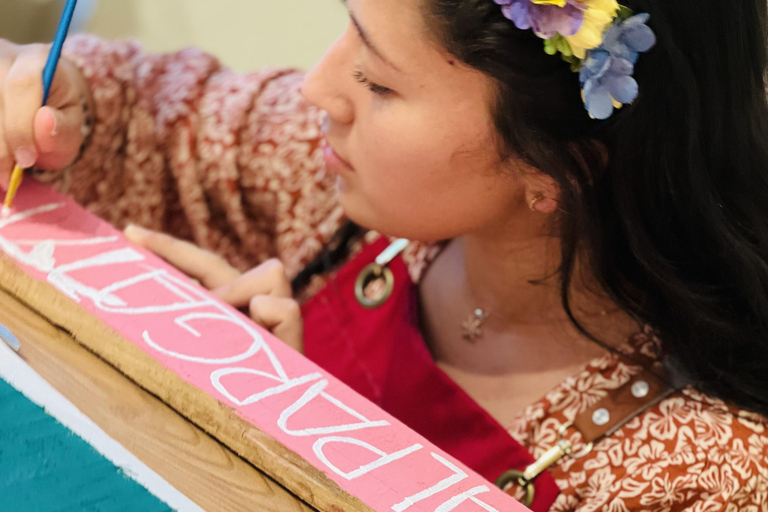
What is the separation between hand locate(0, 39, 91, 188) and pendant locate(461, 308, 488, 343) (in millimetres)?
533

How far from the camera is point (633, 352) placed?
0.85m

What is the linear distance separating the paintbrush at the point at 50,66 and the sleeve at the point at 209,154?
27cm

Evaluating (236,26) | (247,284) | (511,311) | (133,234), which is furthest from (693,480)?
(236,26)

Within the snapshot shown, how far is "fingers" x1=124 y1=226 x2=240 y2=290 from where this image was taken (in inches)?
32.0

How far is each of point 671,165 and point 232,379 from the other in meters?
0.46

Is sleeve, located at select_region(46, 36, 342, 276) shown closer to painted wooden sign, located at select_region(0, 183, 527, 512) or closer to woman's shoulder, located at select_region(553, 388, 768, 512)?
painted wooden sign, located at select_region(0, 183, 527, 512)

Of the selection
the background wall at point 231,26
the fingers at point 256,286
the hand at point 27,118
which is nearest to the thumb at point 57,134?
the hand at point 27,118

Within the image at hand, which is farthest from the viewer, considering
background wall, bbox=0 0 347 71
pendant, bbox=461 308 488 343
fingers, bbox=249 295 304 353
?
background wall, bbox=0 0 347 71

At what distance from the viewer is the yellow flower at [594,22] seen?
0.57 meters

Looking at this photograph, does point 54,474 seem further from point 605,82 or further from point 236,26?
point 236,26

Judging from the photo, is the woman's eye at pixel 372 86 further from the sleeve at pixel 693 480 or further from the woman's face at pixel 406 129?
the sleeve at pixel 693 480

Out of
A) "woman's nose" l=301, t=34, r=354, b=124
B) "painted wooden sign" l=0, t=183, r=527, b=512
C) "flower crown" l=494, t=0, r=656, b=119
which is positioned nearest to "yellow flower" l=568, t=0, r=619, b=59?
"flower crown" l=494, t=0, r=656, b=119

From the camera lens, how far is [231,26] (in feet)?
6.20

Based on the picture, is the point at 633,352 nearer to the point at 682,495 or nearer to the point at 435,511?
the point at 682,495
